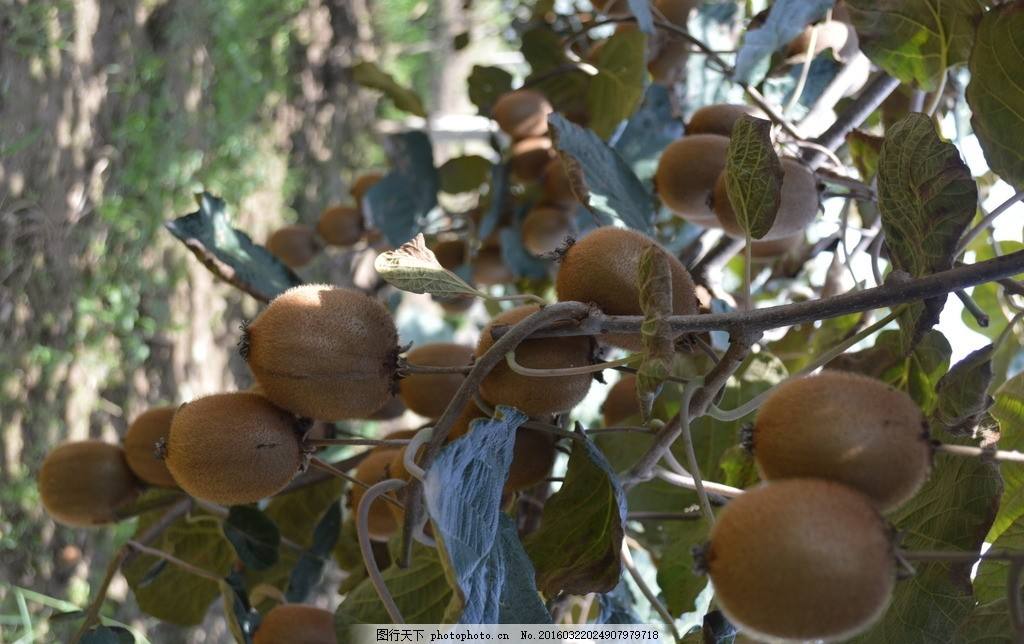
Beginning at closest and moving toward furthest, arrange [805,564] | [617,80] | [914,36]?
[805,564] < [914,36] < [617,80]

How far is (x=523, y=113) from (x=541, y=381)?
1.97 ft

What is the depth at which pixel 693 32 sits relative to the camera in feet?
3.40

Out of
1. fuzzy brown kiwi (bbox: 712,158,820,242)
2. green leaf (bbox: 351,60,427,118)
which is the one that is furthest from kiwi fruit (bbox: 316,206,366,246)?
fuzzy brown kiwi (bbox: 712,158,820,242)

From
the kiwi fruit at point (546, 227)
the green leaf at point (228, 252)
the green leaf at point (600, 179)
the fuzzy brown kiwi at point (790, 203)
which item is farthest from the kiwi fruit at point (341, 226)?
the fuzzy brown kiwi at point (790, 203)

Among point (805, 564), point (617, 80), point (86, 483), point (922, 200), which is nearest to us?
point (805, 564)

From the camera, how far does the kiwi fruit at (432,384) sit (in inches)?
24.5

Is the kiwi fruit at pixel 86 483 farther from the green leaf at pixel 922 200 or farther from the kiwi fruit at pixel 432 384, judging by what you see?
the green leaf at pixel 922 200

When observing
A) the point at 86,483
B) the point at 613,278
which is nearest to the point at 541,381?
the point at 613,278

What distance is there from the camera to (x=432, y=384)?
0.62 metres

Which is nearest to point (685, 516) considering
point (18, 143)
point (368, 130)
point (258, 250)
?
point (258, 250)

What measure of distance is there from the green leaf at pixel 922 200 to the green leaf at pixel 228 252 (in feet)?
1.44

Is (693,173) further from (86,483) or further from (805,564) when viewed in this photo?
(86,483)

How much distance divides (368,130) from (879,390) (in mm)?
1956

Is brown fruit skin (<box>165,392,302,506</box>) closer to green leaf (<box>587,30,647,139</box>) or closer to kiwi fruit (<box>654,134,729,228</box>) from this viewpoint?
kiwi fruit (<box>654,134,729,228</box>)
